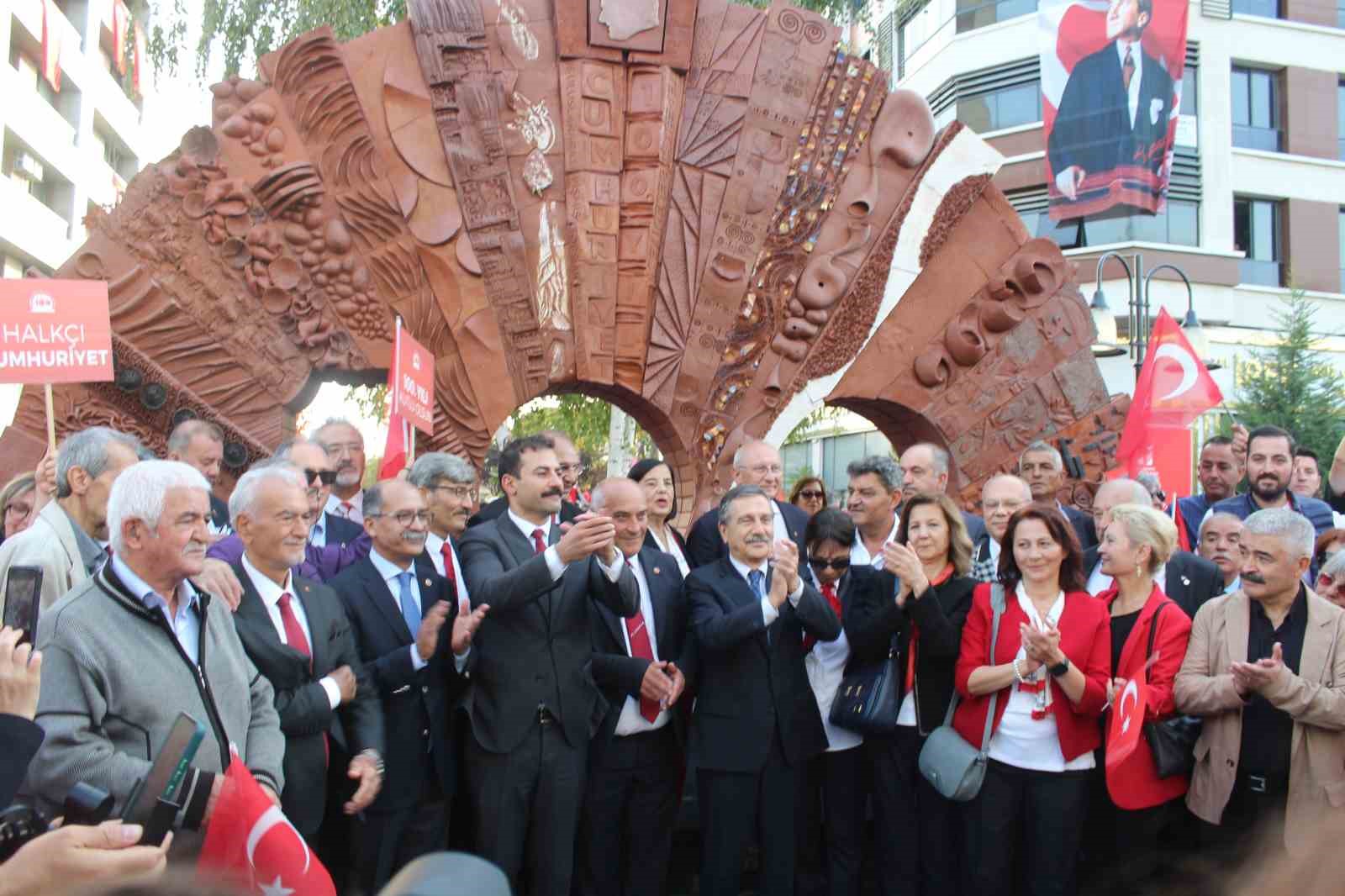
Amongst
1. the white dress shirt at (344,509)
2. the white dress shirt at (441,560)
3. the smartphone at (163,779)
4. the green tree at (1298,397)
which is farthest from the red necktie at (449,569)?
the green tree at (1298,397)

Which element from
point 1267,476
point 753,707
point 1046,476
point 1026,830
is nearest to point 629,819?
point 753,707

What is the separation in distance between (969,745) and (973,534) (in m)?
1.68

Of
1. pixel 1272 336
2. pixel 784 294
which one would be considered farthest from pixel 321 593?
pixel 1272 336

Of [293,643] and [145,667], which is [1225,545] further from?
[145,667]

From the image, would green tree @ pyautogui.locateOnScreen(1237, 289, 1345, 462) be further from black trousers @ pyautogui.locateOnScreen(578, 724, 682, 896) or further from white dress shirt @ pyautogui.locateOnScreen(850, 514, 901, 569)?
black trousers @ pyautogui.locateOnScreen(578, 724, 682, 896)

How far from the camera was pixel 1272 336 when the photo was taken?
2370 centimetres

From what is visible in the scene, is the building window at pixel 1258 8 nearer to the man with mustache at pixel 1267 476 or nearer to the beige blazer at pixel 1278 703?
the man with mustache at pixel 1267 476

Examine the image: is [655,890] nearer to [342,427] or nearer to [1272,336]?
[342,427]

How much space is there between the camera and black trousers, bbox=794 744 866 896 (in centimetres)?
491

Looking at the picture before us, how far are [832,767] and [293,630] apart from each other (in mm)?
2314

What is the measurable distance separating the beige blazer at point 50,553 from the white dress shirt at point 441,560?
1.35 m

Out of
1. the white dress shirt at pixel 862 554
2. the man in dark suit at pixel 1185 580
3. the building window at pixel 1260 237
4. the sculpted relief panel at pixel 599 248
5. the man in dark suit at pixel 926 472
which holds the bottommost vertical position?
the man in dark suit at pixel 1185 580

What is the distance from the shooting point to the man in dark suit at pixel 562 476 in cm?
503

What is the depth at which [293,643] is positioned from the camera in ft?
13.2
